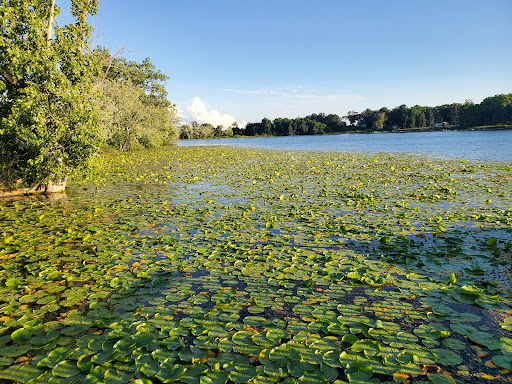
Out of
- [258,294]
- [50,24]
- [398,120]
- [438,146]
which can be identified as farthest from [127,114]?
[398,120]

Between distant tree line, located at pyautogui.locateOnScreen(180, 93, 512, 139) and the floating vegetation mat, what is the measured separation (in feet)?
293

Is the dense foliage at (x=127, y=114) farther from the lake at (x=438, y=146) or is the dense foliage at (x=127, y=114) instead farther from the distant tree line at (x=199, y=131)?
the distant tree line at (x=199, y=131)

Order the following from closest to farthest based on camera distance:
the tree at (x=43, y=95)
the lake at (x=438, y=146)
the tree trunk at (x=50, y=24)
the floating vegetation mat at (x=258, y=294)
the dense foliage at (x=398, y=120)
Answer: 1. the floating vegetation mat at (x=258, y=294)
2. the tree at (x=43, y=95)
3. the tree trunk at (x=50, y=24)
4. the lake at (x=438, y=146)
5. the dense foliage at (x=398, y=120)

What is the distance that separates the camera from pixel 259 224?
264 inches

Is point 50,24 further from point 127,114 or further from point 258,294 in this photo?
point 127,114

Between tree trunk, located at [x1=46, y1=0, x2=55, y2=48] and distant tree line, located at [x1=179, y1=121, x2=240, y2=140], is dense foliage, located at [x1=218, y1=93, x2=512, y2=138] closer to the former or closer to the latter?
distant tree line, located at [x1=179, y1=121, x2=240, y2=140]

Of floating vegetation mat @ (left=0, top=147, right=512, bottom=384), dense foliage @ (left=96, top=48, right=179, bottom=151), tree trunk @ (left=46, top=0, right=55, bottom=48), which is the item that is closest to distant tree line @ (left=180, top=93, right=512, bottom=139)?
dense foliage @ (left=96, top=48, right=179, bottom=151)

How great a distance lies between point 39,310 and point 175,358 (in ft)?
6.30

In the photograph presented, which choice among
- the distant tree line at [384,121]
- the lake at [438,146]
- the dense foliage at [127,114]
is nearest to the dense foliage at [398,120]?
the distant tree line at [384,121]

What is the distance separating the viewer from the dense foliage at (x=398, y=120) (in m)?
85.9

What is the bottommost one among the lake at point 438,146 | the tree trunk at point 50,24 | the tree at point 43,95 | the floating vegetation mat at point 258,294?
the floating vegetation mat at point 258,294

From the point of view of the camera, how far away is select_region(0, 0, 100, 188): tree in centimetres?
778

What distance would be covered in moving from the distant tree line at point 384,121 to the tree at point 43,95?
84.3m

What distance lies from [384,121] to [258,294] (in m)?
139
